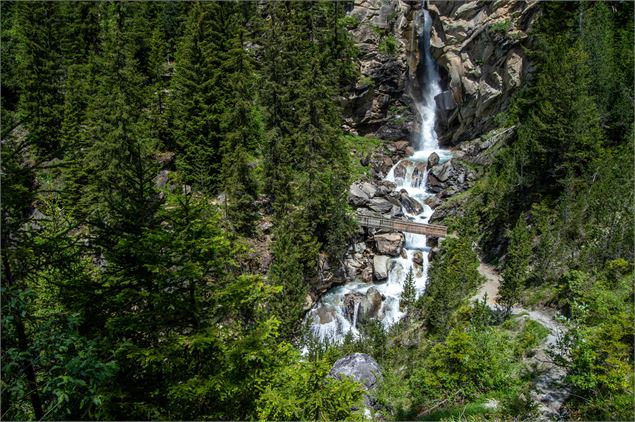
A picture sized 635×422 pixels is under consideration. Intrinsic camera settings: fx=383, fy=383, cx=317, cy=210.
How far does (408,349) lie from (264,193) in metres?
15.0

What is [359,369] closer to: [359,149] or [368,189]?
[368,189]

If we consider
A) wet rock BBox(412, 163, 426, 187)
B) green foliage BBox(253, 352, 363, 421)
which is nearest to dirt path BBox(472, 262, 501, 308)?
wet rock BBox(412, 163, 426, 187)

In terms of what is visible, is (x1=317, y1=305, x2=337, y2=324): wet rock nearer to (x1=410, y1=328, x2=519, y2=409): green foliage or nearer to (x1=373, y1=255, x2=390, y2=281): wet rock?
(x1=373, y1=255, x2=390, y2=281): wet rock

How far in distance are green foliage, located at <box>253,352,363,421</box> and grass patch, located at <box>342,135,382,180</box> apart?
30.5m

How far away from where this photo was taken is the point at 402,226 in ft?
105

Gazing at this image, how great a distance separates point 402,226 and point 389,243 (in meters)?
1.81

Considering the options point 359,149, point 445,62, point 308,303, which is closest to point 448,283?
point 308,303

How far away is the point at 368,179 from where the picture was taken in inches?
1492

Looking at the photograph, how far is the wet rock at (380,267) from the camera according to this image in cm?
3050

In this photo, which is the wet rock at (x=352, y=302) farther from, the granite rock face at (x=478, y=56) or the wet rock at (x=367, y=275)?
the granite rock face at (x=478, y=56)

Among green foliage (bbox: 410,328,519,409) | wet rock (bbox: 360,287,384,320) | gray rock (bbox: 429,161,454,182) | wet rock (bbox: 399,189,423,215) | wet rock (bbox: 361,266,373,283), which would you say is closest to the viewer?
green foliage (bbox: 410,328,519,409)

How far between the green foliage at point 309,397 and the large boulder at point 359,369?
26.3ft

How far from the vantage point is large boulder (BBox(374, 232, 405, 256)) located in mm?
31516

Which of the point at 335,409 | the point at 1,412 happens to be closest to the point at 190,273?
the point at 1,412
